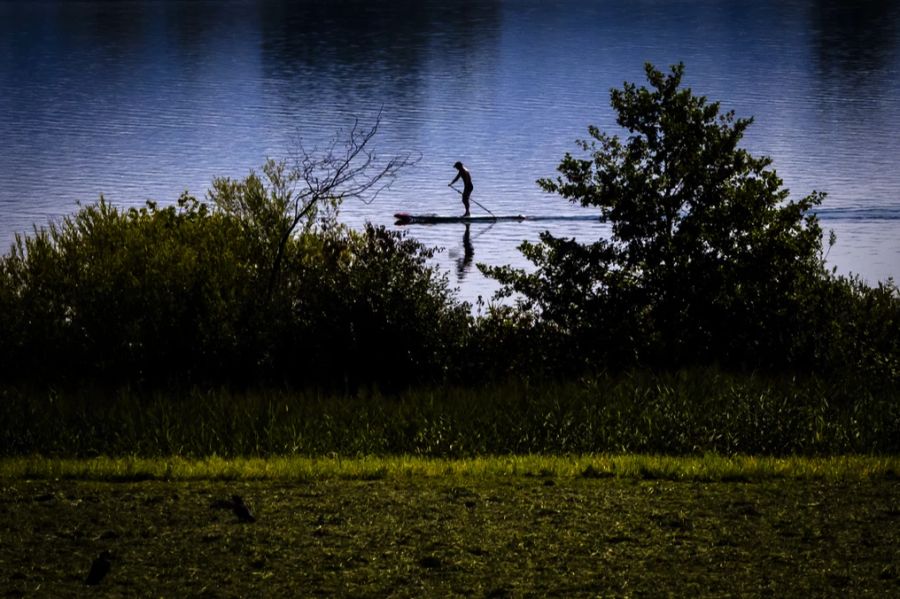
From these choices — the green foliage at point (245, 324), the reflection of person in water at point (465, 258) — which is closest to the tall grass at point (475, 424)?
the green foliage at point (245, 324)

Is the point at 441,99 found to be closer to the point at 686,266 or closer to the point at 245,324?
the point at 245,324

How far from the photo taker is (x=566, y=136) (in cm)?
9144

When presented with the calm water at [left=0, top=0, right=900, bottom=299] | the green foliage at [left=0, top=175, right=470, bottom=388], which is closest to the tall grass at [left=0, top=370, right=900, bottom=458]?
the green foliage at [left=0, top=175, right=470, bottom=388]

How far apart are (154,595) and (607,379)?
40.7 feet

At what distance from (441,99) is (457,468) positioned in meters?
98.3

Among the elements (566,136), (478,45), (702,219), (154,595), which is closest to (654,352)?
(702,219)

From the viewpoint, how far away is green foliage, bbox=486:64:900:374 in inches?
1073

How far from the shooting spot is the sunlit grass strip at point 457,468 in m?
15.6

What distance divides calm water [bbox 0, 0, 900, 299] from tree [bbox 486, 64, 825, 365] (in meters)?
22.0

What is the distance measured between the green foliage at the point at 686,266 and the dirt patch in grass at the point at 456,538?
40.6 feet

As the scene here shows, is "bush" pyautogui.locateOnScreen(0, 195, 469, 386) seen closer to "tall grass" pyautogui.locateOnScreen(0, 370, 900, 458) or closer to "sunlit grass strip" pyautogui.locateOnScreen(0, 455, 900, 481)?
"tall grass" pyautogui.locateOnScreen(0, 370, 900, 458)

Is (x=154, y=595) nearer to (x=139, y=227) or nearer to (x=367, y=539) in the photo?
(x=367, y=539)

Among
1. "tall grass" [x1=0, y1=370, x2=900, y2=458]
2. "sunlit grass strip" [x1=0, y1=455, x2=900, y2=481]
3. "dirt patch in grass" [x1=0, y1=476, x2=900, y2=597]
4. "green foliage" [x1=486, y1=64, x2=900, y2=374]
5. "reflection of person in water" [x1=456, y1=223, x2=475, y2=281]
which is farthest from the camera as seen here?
"reflection of person in water" [x1=456, y1=223, x2=475, y2=281]

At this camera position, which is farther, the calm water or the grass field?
the calm water
